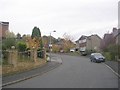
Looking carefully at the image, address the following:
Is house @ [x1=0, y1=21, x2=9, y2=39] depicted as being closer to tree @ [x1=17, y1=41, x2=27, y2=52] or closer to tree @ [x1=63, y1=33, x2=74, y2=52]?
tree @ [x1=17, y1=41, x2=27, y2=52]

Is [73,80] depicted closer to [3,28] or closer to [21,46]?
[21,46]

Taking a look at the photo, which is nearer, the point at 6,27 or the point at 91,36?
the point at 6,27

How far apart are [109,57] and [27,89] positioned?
121 ft

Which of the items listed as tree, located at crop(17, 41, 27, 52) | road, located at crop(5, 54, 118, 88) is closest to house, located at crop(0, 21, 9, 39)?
tree, located at crop(17, 41, 27, 52)

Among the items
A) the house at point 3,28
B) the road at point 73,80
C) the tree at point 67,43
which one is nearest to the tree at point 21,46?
the road at point 73,80

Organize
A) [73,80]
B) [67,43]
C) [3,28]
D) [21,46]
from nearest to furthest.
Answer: [73,80], [21,46], [3,28], [67,43]

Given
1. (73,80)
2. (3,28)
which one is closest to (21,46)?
(73,80)

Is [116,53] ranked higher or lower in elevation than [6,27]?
lower

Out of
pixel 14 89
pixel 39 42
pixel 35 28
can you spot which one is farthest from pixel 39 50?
pixel 14 89

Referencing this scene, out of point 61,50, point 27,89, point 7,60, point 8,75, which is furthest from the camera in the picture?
point 61,50

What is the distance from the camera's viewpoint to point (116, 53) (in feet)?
151

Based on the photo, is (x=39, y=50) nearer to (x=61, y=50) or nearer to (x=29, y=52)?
(x=29, y=52)

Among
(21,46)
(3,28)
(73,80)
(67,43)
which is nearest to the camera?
(73,80)

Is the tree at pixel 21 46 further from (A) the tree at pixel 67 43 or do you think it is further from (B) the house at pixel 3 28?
(A) the tree at pixel 67 43
